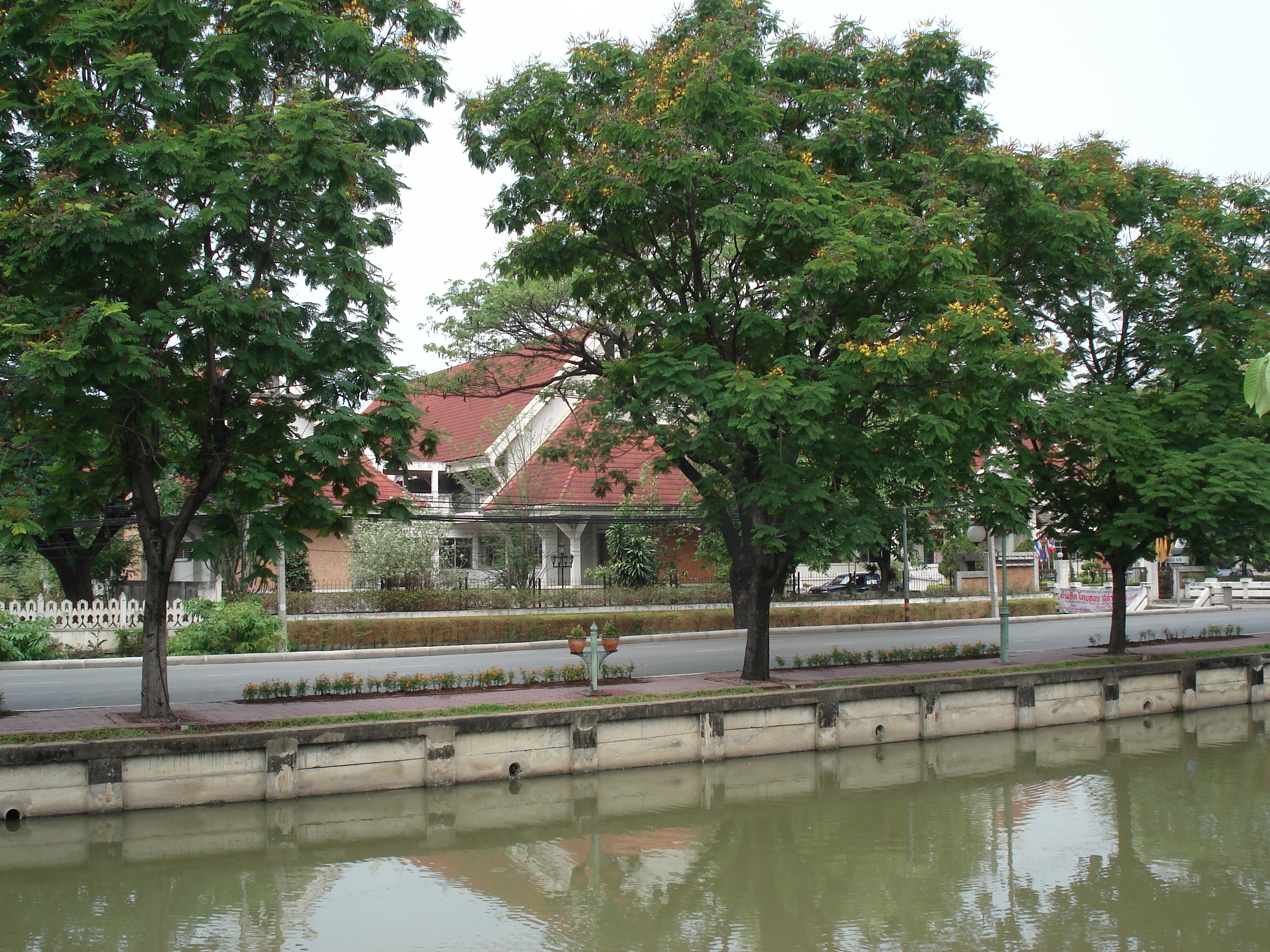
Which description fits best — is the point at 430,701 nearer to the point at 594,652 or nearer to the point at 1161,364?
the point at 594,652

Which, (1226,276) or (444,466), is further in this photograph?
(444,466)

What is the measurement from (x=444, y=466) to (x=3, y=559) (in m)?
13.3

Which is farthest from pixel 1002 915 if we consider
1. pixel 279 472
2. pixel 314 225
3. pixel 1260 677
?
pixel 1260 677

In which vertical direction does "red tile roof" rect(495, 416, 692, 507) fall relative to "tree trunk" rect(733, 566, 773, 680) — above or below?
above

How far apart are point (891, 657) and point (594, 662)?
7039 mm

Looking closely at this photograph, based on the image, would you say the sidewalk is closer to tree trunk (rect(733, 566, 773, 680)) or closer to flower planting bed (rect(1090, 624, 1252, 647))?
tree trunk (rect(733, 566, 773, 680))

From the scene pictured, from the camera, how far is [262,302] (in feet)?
37.3

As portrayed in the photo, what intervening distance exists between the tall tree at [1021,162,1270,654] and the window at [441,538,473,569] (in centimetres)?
1938

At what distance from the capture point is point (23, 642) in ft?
73.0

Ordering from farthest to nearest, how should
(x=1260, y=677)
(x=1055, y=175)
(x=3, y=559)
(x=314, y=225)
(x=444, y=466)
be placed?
(x=444, y=466) → (x=3, y=559) → (x=1260, y=677) → (x=1055, y=175) → (x=314, y=225)

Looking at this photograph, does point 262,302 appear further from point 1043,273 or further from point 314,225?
point 1043,273

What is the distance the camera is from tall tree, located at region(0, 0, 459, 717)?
1084cm

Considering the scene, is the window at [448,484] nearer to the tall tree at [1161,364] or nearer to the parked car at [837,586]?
the parked car at [837,586]

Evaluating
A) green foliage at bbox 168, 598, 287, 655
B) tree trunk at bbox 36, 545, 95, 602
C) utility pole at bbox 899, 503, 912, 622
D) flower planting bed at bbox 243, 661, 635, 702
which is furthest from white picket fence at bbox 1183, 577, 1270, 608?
tree trunk at bbox 36, 545, 95, 602
